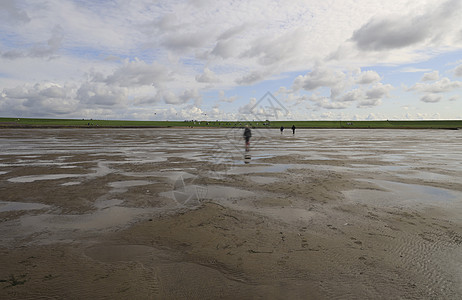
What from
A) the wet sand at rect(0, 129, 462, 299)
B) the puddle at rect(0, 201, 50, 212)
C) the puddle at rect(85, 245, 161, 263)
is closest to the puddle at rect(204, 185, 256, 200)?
the wet sand at rect(0, 129, 462, 299)

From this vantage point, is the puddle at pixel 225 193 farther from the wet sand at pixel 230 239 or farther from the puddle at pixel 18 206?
the puddle at pixel 18 206

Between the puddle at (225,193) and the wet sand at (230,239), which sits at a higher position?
the puddle at (225,193)

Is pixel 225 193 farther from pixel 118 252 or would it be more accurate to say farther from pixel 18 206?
pixel 18 206

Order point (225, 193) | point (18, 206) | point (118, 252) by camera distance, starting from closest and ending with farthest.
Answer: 1. point (118, 252)
2. point (18, 206)
3. point (225, 193)

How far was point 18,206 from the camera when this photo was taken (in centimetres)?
820

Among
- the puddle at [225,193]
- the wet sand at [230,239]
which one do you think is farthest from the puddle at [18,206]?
the puddle at [225,193]

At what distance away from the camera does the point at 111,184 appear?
438 inches

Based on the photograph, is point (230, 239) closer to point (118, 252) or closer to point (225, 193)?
point (118, 252)

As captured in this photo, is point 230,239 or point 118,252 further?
point 230,239

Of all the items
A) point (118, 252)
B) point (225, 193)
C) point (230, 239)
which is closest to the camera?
point (118, 252)

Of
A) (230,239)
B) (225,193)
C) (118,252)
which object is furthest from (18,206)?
(230,239)

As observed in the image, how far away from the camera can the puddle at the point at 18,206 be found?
7977 millimetres

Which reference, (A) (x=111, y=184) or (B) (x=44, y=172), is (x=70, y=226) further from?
(B) (x=44, y=172)

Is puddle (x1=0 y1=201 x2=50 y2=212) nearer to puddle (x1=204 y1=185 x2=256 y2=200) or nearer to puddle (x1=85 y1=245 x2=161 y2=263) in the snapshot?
puddle (x1=85 y1=245 x2=161 y2=263)
